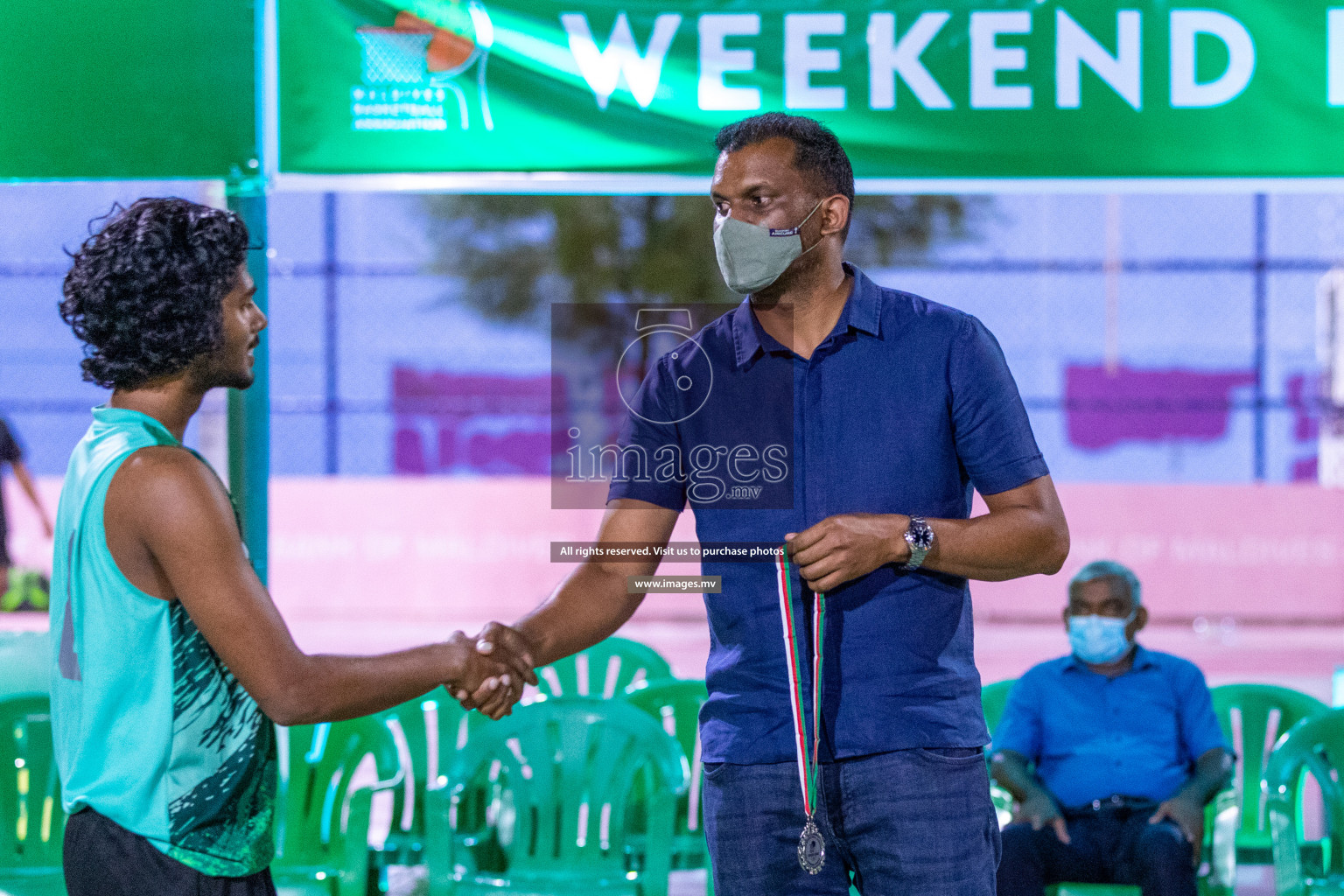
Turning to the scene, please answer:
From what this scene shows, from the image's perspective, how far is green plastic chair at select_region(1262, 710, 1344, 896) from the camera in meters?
3.72

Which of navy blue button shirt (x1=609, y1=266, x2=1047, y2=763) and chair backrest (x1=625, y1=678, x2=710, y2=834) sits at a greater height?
navy blue button shirt (x1=609, y1=266, x2=1047, y2=763)

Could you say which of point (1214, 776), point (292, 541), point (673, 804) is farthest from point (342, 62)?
point (292, 541)

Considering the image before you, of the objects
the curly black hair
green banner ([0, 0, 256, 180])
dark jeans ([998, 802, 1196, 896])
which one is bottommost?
dark jeans ([998, 802, 1196, 896])

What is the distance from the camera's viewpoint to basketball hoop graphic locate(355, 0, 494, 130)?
13.2 feet

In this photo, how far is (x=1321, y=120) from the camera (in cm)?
395

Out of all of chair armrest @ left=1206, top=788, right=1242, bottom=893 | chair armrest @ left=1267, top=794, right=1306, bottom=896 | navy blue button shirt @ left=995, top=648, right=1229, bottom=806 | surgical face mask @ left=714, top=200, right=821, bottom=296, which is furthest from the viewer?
navy blue button shirt @ left=995, top=648, right=1229, bottom=806

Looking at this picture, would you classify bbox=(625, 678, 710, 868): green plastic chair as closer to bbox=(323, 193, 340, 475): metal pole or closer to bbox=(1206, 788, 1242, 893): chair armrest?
bbox=(1206, 788, 1242, 893): chair armrest

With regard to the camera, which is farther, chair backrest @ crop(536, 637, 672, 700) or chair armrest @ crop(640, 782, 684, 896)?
chair backrest @ crop(536, 637, 672, 700)

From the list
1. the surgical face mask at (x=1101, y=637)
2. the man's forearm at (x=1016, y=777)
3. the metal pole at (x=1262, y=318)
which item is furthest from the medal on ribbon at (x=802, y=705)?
the metal pole at (x=1262, y=318)

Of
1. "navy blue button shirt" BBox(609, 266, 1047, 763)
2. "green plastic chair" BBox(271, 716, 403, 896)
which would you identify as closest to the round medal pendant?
"navy blue button shirt" BBox(609, 266, 1047, 763)

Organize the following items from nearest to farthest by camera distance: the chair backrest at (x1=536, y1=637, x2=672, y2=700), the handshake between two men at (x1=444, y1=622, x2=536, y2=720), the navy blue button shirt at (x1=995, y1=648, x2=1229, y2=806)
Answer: the handshake between two men at (x1=444, y1=622, x2=536, y2=720) → the navy blue button shirt at (x1=995, y1=648, x2=1229, y2=806) → the chair backrest at (x1=536, y1=637, x2=672, y2=700)

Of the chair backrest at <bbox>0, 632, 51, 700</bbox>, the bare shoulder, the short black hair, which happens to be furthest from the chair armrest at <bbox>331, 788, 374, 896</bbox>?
the short black hair

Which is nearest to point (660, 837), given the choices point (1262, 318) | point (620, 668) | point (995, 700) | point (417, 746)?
point (417, 746)

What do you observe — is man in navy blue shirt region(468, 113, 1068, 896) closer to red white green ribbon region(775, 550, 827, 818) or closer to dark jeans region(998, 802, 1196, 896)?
red white green ribbon region(775, 550, 827, 818)
